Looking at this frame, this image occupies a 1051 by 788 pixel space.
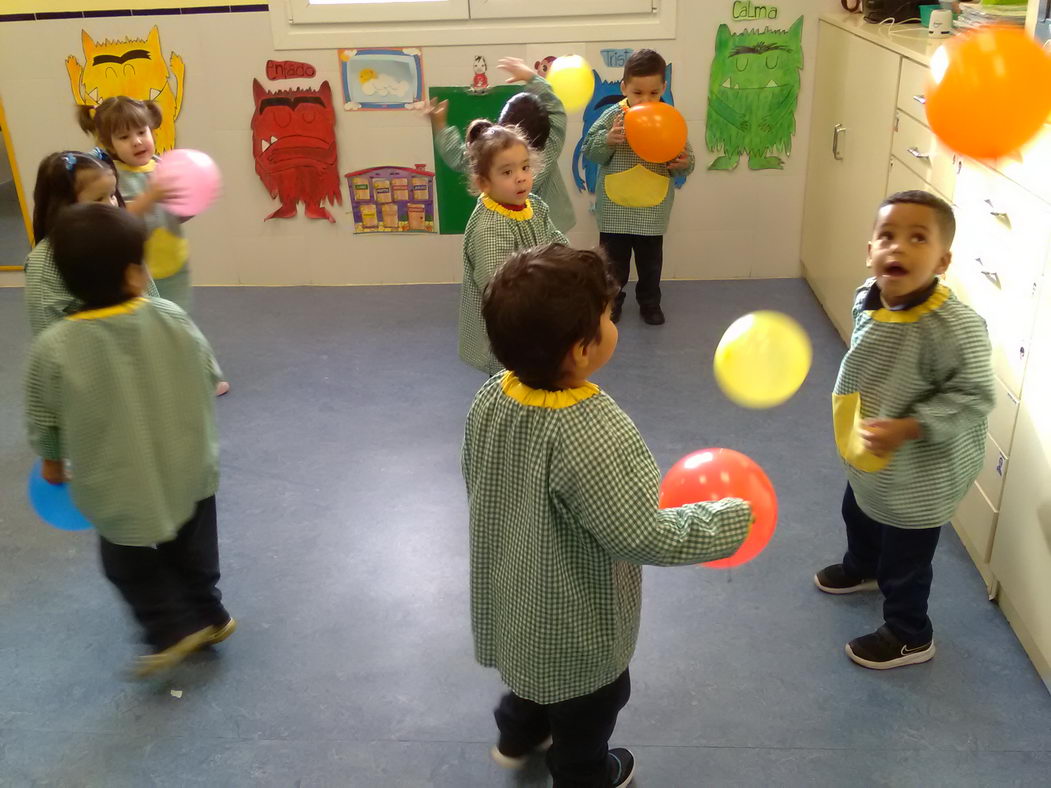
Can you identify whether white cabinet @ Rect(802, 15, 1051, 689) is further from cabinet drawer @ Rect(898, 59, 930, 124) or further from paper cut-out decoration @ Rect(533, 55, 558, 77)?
paper cut-out decoration @ Rect(533, 55, 558, 77)

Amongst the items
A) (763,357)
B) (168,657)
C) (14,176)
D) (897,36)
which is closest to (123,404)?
(168,657)

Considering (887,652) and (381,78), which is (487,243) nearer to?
(887,652)

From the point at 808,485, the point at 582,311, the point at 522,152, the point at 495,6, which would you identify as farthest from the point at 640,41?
the point at 582,311

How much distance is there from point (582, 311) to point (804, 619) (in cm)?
123

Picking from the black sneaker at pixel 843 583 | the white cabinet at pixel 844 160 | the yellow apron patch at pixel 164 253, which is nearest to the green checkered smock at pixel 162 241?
the yellow apron patch at pixel 164 253

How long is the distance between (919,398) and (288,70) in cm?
317

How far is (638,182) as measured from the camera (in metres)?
3.61

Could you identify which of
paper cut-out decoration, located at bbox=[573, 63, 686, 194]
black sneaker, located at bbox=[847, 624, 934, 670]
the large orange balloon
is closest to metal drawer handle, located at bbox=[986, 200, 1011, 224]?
the large orange balloon

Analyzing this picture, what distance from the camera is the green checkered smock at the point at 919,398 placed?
1.65 meters

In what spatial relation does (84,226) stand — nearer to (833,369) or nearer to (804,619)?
(804,619)

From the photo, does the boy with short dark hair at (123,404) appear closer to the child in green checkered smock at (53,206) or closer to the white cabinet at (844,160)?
the child in green checkered smock at (53,206)

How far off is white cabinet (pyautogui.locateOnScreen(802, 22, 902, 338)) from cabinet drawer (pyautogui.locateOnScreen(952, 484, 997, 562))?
1111 mm

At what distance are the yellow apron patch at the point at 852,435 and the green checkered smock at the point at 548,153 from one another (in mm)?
1401

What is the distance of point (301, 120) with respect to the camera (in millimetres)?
4051
